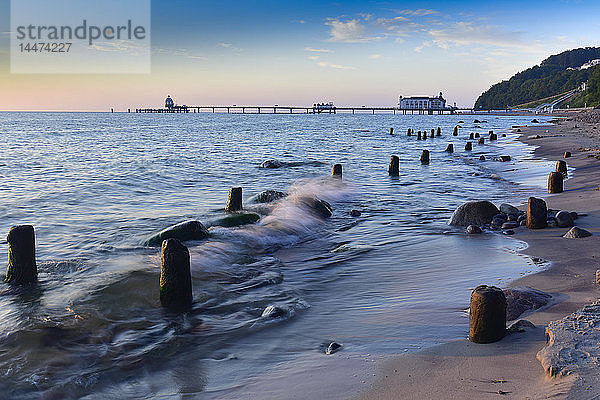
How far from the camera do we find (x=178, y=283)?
22.9 feet

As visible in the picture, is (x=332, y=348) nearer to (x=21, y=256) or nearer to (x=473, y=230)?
(x=21, y=256)

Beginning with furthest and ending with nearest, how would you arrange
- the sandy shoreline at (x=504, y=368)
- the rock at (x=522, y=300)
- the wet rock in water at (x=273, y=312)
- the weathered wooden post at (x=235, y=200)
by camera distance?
the weathered wooden post at (x=235, y=200) < the wet rock in water at (x=273, y=312) < the rock at (x=522, y=300) < the sandy shoreline at (x=504, y=368)

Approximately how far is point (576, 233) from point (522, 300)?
149 inches

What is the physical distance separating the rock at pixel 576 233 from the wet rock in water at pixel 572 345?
4.13 m

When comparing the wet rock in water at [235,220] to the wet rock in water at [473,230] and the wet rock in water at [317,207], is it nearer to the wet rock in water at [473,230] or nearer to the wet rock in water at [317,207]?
the wet rock in water at [317,207]

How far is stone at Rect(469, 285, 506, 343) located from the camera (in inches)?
183

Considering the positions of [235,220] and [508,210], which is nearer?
[508,210]

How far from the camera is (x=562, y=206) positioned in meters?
11.7

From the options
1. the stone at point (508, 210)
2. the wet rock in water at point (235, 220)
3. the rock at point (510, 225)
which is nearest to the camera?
the rock at point (510, 225)

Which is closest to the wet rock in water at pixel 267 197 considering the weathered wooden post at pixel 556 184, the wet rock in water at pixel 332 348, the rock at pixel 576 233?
the weathered wooden post at pixel 556 184

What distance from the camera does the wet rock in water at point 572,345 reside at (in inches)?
152

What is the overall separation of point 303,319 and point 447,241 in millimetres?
4380

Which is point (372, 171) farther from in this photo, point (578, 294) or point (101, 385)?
point (101, 385)

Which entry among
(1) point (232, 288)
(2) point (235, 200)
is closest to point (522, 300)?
(1) point (232, 288)
